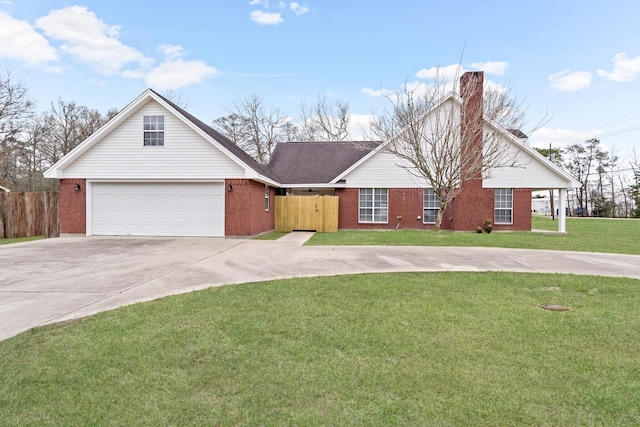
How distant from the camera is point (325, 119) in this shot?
33656mm

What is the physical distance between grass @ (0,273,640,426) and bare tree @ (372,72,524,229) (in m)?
10.9

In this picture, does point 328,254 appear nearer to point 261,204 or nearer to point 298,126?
point 261,204

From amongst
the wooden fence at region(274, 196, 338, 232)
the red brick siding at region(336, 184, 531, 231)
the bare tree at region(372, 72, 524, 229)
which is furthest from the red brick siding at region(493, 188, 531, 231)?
the wooden fence at region(274, 196, 338, 232)

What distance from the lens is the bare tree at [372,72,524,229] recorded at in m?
15.4

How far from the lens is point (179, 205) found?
14773mm

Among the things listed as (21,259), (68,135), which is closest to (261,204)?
(21,259)

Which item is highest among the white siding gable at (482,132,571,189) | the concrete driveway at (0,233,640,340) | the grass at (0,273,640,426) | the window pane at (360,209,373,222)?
the white siding gable at (482,132,571,189)

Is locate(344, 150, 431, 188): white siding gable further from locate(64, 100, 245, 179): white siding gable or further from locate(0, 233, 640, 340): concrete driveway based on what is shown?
locate(0, 233, 640, 340): concrete driveway

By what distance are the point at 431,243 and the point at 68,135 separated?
109ft

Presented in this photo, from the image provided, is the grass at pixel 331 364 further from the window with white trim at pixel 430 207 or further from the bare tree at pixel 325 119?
the bare tree at pixel 325 119

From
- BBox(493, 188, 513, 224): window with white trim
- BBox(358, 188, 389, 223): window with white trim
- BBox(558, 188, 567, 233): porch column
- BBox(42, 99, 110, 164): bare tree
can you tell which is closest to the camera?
BBox(558, 188, 567, 233): porch column

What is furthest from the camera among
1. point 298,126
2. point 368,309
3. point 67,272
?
point 298,126

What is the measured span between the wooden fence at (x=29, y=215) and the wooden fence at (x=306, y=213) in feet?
33.8

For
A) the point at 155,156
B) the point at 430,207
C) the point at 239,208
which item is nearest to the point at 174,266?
the point at 239,208
